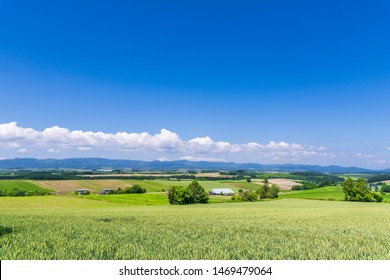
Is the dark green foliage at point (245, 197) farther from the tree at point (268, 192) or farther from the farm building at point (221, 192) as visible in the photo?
the farm building at point (221, 192)

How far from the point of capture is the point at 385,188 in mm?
108438

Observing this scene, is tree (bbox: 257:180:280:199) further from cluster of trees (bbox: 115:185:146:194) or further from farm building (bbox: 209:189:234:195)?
cluster of trees (bbox: 115:185:146:194)

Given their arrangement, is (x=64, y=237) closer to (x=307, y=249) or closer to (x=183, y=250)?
(x=183, y=250)

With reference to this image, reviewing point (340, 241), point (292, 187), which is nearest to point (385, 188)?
point (292, 187)

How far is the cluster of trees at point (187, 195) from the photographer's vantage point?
3110 inches

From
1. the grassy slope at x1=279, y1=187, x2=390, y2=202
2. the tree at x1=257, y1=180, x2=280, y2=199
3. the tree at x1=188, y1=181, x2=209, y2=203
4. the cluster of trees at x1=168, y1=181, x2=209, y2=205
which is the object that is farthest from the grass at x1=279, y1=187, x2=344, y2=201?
the cluster of trees at x1=168, y1=181, x2=209, y2=205

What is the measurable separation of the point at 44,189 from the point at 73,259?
105 m

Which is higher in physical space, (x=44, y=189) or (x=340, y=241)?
(x=340, y=241)

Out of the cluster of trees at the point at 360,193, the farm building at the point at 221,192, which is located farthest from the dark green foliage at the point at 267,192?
the cluster of trees at the point at 360,193

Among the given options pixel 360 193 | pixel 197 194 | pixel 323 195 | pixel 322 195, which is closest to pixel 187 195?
pixel 197 194

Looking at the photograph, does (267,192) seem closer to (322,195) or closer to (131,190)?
(322,195)

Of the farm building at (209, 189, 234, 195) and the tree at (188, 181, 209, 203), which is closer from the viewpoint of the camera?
the tree at (188, 181, 209, 203)

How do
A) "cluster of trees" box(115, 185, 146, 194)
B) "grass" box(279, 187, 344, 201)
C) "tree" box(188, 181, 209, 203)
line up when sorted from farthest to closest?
1. "cluster of trees" box(115, 185, 146, 194)
2. "grass" box(279, 187, 344, 201)
3. "tree" box(188, 181, 209, 203)

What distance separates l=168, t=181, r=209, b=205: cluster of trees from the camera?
259ft
